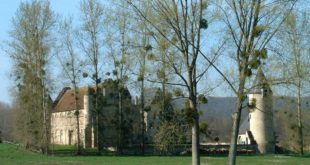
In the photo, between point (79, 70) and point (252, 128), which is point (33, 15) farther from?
point (252, 128)

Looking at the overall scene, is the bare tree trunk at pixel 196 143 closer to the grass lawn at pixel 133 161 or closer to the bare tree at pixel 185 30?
the bare tree at pixel 185 30

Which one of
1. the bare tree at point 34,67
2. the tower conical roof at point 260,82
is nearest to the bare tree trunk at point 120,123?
the bare tree at point 34,67

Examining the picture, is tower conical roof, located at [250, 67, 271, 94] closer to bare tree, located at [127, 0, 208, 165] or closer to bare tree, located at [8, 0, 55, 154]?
bare tree, located at [127, 0, 208, 165]

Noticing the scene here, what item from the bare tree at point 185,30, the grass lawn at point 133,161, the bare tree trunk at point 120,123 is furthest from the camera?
the bare tree trunk at point 120,123

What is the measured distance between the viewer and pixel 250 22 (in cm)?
1841

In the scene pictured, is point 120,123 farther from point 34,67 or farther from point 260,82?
point 260,82

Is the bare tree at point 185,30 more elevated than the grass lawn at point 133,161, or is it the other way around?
the bare tree at point 185,30

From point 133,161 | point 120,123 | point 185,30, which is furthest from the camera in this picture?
point 120,123

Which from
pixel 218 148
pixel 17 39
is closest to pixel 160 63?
pixel 17 39

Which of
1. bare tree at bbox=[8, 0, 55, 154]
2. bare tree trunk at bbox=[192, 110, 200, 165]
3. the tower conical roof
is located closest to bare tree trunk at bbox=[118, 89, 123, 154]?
bare tree at bbox=[8, 0, 55, 154]

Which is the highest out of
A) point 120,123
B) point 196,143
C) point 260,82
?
point 260,82

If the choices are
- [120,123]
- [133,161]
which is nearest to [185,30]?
[133,161]

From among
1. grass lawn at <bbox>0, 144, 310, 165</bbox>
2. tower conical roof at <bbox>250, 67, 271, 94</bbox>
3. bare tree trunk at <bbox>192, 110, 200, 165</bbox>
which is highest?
tower conical roof at <bbox>250, 67, 271, 94</bbox>

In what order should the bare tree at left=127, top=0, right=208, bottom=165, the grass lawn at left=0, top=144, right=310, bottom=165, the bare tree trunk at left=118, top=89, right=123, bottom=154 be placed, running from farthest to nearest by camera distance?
the bare tree trunk at left=118, top=89, right=123, bottom=154 → the grass lawn at left=0, top=144, right=310, bottom=165 → the bare tree at left=127, top=0, right=208, bottom=165
